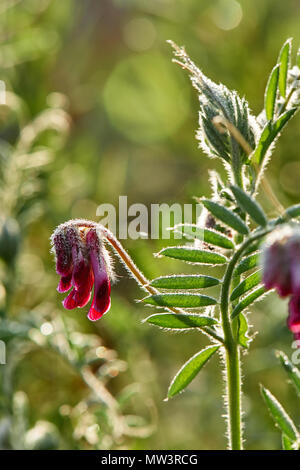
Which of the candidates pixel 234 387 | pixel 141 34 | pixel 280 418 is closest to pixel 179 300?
pixel 234 387

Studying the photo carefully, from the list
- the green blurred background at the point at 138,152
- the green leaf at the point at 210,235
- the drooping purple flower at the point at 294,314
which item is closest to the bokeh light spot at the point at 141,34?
the green blurred background at the point at 138,152

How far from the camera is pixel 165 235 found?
1.72 m

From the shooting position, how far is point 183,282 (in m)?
1.09

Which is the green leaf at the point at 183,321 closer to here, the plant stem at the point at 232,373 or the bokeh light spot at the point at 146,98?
the plant stem at the point at 232,373

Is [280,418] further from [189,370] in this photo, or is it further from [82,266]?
[82,266]

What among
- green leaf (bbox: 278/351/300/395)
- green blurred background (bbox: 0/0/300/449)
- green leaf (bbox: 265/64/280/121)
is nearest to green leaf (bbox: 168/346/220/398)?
green leaf (bbox: 278/351/300/395)

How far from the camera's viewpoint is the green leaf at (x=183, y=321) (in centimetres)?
106

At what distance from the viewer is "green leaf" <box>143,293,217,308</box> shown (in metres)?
1.05

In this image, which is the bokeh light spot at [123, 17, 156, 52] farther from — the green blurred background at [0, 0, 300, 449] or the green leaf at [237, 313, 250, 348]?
the green leaf at [237, 313, 250, 348]

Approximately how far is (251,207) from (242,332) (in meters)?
0.23

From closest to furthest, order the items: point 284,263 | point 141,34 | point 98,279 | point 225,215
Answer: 1. point 284,263
2. point 225,215
3. point 98,279
4. point 141,34

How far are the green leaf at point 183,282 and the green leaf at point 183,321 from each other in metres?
0.04

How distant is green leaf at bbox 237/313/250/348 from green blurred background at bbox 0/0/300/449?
2.39 feet

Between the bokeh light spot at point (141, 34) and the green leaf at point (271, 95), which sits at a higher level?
the bokeh light spot at point (141, 34)
